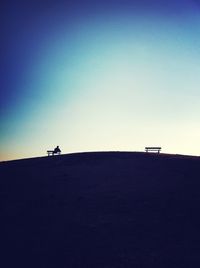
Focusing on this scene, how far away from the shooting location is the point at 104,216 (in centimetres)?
1689

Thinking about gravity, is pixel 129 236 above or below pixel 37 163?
below

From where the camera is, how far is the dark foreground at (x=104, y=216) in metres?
13.1

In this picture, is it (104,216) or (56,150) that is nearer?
(104,216)

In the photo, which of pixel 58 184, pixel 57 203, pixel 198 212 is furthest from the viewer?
pixel 58 184

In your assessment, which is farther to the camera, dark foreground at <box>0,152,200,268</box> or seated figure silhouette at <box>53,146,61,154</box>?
seated figure silhouette at <box>53,146,61,154</box>

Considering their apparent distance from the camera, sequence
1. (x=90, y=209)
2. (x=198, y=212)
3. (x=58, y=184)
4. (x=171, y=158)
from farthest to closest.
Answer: (x=171, y=158)
(x=58, y=184)
(x=90, y=209)
(x=198, y=212)

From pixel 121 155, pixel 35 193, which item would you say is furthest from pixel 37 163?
pixel 35 193

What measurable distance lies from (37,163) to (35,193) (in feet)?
35.1

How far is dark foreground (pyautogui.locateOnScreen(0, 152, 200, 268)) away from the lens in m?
13.1

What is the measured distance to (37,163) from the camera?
32531 mm

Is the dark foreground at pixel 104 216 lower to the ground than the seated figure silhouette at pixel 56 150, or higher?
lower

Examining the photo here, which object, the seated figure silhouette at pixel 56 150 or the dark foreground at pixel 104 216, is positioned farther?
the seated figure silhouette at pixel 56 150

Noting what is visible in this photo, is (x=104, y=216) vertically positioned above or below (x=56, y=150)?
below

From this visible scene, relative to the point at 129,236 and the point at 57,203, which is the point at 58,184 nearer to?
the point at 57,203
